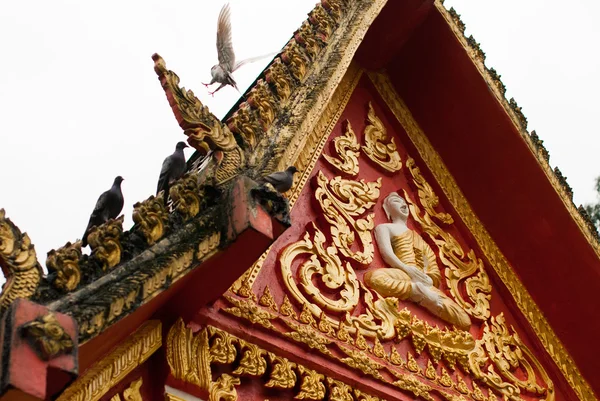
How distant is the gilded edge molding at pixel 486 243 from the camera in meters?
5.88

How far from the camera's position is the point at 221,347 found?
412 cm

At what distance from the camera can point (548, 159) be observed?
6113 mm

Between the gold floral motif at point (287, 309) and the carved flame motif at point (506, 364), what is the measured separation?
123cm

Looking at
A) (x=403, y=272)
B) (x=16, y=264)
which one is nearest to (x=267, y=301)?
(x=403, y=272)

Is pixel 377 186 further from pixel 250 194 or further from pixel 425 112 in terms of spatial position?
pixel 250 194

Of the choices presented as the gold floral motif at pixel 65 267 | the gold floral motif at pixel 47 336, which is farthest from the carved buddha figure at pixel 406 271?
the gold floral motif at pixel 47 336

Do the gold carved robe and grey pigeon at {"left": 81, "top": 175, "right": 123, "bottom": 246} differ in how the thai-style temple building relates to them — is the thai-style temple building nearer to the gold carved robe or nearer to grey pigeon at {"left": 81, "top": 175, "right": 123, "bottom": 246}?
the gold carved robe

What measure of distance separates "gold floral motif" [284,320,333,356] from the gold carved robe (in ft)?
2.31

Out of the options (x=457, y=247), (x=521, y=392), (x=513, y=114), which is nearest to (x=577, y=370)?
(x=521, y=392)

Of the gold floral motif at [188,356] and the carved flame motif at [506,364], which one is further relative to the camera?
the carved flame motif at [506,364]

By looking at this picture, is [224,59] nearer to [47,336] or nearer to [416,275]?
[416,275]

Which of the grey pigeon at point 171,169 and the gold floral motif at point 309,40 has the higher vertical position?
the gold floral motif at point 309,40

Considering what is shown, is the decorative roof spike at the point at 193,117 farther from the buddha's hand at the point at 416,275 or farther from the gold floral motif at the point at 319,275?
the buddha's hand at the point at 416,275

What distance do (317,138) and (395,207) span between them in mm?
593
